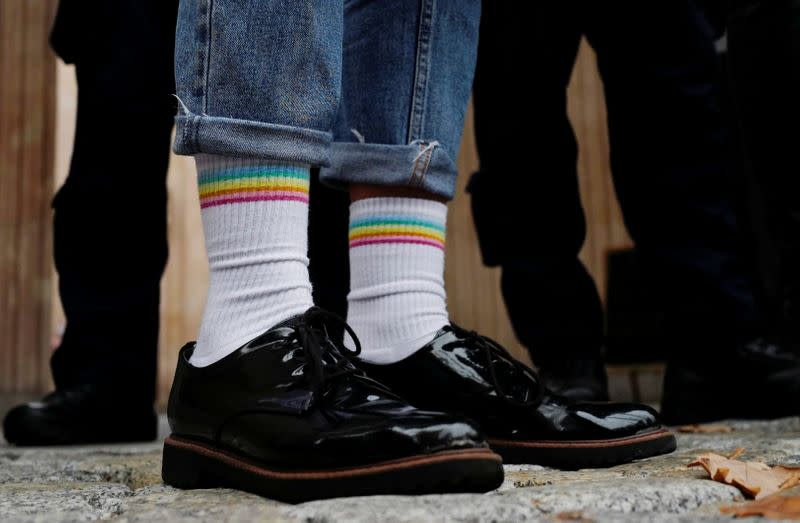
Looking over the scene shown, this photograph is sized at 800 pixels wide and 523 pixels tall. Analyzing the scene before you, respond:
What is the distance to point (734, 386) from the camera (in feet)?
4.28

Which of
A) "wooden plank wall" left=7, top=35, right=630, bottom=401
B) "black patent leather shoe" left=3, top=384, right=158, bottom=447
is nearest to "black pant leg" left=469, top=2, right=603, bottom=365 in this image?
"black patent leather shoe" left=3, top=384, right=158, bottom=447

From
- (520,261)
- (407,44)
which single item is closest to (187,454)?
(407,44)

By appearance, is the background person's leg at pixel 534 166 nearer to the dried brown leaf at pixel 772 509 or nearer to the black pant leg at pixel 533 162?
the black pant leg at pixel 533 162

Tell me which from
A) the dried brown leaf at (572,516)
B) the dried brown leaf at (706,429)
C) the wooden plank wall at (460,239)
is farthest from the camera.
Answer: the wooden plank wall at (460,239)

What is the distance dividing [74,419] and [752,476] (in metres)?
0.98

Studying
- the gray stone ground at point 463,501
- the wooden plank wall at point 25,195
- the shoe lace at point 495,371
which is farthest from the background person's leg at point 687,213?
the wooden plank wall at point 25,195

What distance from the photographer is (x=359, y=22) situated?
2.73ft

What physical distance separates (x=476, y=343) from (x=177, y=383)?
0.91 feet

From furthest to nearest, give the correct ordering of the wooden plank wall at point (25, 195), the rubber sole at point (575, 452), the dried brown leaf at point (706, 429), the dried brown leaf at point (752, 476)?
the wooden plank wall at point (25, 195) < the dried brown leaf at point (706, 429) < the rubber sole at point (575, 452) < the dried brown leaf at point (752, 476)

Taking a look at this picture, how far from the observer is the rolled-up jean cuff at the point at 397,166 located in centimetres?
76

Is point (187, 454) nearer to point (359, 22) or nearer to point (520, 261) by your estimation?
point (359, 22)

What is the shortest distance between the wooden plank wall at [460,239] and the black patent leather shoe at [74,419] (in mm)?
1775

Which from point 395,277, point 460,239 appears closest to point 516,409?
point 395,277

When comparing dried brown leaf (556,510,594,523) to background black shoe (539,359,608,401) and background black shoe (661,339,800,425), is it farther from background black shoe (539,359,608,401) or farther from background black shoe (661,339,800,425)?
background black shoe (661,339,800,425)
